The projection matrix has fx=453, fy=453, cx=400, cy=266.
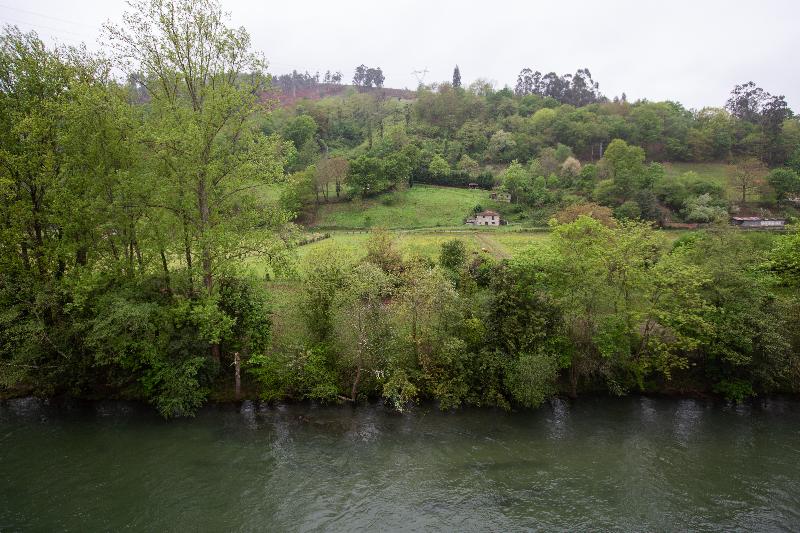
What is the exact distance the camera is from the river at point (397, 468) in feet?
57.3

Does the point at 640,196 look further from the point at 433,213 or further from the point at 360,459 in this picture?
the point at 360,459

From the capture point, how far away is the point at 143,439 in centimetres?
2178

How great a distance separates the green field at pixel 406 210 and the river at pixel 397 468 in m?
45.9

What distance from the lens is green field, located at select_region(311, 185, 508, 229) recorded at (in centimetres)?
6931

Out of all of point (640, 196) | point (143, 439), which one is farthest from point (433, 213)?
point (143, 439)

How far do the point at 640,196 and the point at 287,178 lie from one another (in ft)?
188

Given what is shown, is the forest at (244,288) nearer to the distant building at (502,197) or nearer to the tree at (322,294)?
the tree at (322,294)

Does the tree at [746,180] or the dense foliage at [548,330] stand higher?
the tree at [746,180]

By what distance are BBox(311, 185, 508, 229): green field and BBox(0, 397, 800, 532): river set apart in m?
45.9

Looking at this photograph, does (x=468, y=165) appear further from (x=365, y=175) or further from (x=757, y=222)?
(x=757, y=222)

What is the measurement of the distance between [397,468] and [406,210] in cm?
5614

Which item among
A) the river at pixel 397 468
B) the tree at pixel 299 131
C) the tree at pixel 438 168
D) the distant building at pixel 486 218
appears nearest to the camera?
the river at pixel 397 468

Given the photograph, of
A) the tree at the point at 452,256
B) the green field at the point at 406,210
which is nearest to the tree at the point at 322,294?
the tree at the point at 452,256

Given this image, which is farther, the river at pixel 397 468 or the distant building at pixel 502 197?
the distant building at pixel 502 197
